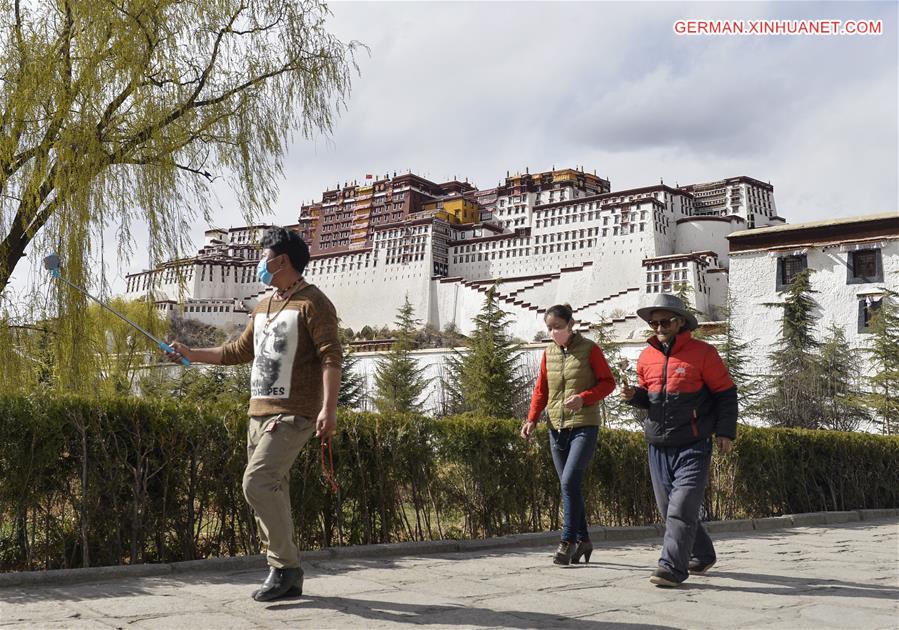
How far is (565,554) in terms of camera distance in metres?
5.28

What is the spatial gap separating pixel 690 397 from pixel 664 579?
1021 mm

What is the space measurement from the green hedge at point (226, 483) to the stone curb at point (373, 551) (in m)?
0.23

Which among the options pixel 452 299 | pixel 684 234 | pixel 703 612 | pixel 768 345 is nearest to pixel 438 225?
pixel 452 299

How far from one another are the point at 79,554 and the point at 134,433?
0.72 meters

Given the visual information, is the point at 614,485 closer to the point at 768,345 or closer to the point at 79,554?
the point at 79,554

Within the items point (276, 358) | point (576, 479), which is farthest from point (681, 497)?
point (276, 358)

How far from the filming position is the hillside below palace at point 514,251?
60719 mm

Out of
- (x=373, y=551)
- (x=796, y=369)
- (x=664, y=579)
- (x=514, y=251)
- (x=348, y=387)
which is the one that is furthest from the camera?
(x=514, y=251)

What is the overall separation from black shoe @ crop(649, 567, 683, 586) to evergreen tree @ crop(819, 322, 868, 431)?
27344mm

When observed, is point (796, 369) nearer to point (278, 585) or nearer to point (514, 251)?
point (278, 585)

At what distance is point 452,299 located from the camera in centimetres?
7000

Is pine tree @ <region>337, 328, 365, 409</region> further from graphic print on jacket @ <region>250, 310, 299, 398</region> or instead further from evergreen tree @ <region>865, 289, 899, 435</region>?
graphic print on jacket @ <region>250, 310, 299, 398</region>

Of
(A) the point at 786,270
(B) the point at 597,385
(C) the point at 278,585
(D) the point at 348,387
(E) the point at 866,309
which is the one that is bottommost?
(C) the point at 278,585

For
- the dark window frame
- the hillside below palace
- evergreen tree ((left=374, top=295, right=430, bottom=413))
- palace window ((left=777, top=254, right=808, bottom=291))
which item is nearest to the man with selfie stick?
evergreen tree ((left=374, top=295, right=430, bottom=413))
